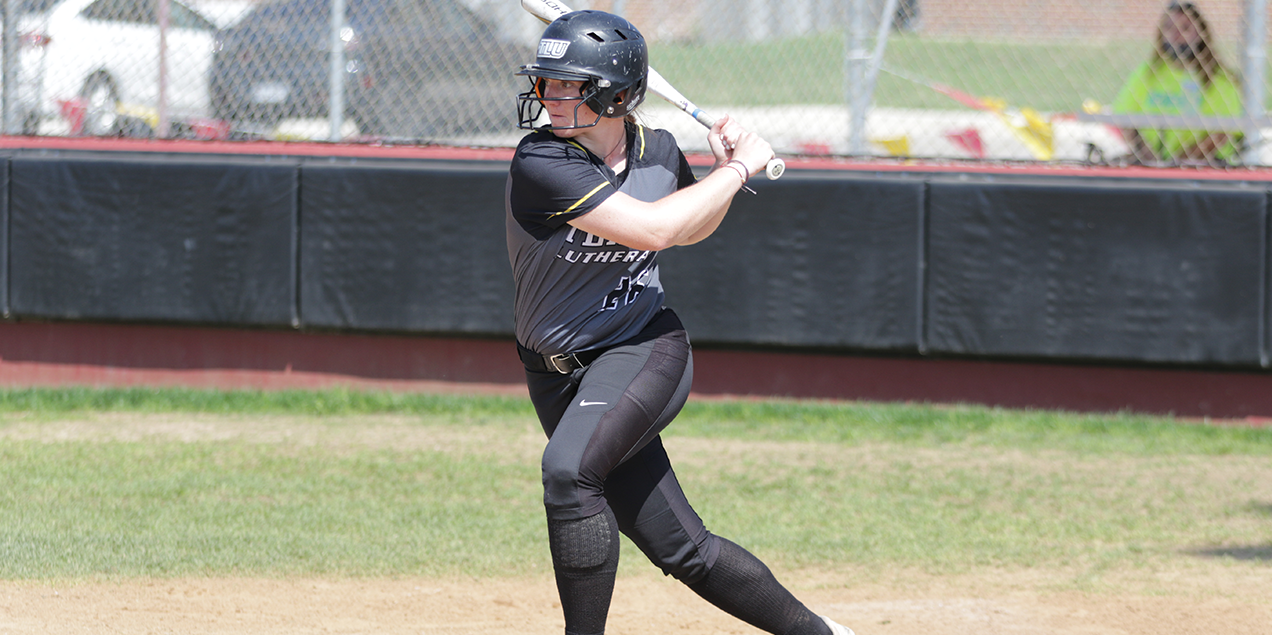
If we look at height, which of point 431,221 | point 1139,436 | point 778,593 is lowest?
point 1139,436

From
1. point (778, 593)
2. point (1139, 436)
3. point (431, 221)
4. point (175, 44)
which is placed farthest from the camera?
point (175, 44)

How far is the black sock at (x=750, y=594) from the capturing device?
2953 mm

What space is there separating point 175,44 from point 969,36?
488 cm

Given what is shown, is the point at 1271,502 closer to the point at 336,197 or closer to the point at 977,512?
the point at 977,512

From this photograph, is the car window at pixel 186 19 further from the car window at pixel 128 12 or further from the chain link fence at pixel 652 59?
the car window at pixel 128 12

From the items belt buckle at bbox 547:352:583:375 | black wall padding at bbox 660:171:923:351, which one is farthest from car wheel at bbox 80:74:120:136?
belt buckle at bbox 547:352:583:375

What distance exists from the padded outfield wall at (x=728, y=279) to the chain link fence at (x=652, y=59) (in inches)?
12.7

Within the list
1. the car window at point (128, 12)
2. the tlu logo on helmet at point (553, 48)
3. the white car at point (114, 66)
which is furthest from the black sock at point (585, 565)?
the car window at point (128, 12)

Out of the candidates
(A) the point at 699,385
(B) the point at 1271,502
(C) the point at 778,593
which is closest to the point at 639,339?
(C) the point at 778,593

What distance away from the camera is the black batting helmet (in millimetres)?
2803

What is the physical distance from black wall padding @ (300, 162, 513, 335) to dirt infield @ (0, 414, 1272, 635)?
9.08 ft

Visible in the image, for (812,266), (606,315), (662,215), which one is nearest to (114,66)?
(812,266)

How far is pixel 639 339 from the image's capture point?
302cm

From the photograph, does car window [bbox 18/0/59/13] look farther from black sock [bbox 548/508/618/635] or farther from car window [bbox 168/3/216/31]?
black sock [bbox 548/508/618/635]
